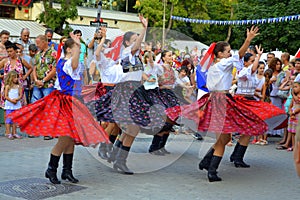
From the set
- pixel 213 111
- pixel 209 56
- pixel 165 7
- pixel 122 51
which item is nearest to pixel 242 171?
pixel 213 111

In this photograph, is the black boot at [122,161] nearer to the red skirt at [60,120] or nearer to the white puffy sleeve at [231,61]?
the red skirt at [60,120]

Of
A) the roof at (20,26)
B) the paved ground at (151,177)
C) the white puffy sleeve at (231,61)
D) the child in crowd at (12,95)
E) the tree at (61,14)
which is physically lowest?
the paved ground at (151,177)

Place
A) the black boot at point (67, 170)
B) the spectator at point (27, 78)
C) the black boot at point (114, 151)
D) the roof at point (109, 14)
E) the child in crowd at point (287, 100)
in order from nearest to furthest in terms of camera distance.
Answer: the black boot at point (67, 170)
the black boot at point (114, 151)
the child in crowd at point (287, 100)
the spectator at point (27, 78)
the roof at point (109, 14)

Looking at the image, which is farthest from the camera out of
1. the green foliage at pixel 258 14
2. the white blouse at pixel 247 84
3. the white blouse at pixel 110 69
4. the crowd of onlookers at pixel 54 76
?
the green foliage at pixel 258 14

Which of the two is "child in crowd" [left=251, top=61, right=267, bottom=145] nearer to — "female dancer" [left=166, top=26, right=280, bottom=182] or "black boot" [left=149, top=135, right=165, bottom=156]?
"black boot" [left=149, top=135, right=165, bottom=156]

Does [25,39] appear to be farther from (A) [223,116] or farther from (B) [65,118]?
(A) [223,116]

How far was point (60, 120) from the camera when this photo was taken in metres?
5.82

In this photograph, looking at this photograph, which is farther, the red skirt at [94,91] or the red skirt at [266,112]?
the red skirt at [94,91]

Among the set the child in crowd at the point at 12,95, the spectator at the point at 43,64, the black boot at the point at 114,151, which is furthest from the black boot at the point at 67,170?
the spectator at the point at 43,64

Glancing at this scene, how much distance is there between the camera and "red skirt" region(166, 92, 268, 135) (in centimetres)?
646

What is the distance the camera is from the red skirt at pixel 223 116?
21.2ft

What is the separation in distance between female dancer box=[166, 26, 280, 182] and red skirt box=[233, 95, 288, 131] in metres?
0.32

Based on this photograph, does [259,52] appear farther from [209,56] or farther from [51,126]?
A: [51,126]

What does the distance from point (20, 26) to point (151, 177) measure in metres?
20.1
